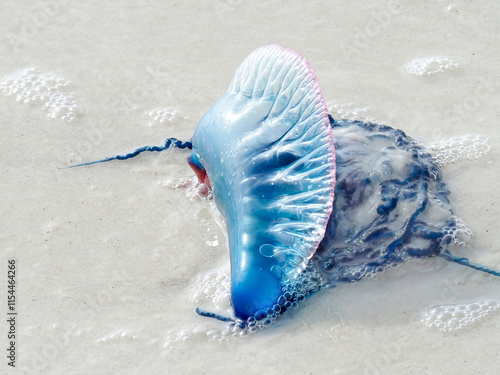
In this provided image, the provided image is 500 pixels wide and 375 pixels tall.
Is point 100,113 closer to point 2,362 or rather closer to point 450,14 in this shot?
point 2,362

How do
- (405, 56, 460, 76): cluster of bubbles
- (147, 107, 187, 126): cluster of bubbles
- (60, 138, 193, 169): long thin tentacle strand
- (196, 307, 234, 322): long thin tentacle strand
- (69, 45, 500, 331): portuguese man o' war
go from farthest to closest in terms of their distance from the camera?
(405, 56, 460, 76): cluster of bubbles, (147, 107, 187, 126): cluster of bubbles, (60, 138, 193, 169): long thin tentacle strand, (196, 307, 234, 322): long thin tentacle strand, (69, 45, 500, 331): portuguese man o' war

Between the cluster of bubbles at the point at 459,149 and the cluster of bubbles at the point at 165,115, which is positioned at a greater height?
the cluster of bubbles at the point at 459,149

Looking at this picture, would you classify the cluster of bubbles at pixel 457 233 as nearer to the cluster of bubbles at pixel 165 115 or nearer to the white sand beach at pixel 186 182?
the white sand beach at pixel 186 182

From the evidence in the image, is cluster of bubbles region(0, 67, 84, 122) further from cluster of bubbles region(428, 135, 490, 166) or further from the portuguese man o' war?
cluster of bubbles region(428, 135, 490, 166)

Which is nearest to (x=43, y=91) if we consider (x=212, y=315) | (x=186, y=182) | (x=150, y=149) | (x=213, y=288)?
(x=150, y=149)

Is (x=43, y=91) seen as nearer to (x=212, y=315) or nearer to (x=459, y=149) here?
(x=212, y=315)

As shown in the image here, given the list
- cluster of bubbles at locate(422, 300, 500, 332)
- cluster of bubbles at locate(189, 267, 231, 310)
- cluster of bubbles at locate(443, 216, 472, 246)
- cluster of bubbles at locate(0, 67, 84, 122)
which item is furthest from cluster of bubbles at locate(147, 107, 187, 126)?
cluster of bubbles at locate(422, 300, 500, 332)

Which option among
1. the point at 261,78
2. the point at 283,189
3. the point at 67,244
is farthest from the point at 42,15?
the point at 283,189

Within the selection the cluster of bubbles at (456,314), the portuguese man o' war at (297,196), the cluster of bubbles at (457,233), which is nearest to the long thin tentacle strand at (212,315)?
the portuguese man o' war at (297,196)
